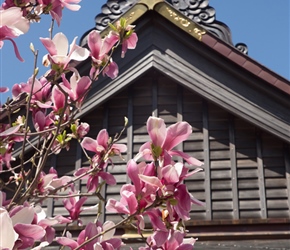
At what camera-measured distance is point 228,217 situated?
4.08m

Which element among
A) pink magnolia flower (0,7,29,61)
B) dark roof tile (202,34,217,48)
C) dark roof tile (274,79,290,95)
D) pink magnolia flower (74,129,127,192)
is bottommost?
pink magnolia flower (74,129,127,192)

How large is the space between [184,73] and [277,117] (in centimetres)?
82

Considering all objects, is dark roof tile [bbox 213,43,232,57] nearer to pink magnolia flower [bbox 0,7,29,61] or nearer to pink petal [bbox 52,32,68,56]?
pink petal [bbox 52,32,68,56]

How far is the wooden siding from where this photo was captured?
4.11 m

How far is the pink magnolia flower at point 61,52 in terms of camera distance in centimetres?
155

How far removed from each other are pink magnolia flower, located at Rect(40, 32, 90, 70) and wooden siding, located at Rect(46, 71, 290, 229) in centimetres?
272

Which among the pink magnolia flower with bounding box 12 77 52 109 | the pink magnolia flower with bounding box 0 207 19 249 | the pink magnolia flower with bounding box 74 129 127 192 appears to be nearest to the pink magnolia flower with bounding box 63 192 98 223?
the pink magnolia flower with bounding box 74 129 127 192

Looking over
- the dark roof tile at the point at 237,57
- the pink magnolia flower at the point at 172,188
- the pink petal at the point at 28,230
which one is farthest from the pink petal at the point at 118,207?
the dark roof tile at the point at 237,57

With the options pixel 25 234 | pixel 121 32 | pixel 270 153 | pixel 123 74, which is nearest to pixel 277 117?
pixel 270 153

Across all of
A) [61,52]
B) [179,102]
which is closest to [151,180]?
[61,52]

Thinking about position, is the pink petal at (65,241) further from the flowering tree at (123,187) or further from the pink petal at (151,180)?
the pink petal at (151,180)

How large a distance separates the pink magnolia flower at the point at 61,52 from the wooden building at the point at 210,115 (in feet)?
8.46

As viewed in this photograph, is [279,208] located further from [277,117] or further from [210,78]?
[210,78]

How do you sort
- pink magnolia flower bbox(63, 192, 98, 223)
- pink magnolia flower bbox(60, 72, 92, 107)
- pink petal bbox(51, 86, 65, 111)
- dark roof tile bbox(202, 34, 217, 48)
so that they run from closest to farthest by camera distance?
pink magnolia flower bbox(60, 72, 92, 107) < pink petal bbox(51, 86, 65, 111) < pink magnolia flower bbox(63, 192, 98, 223) < dark roof tile bbox(202, 34, 217, 48)
